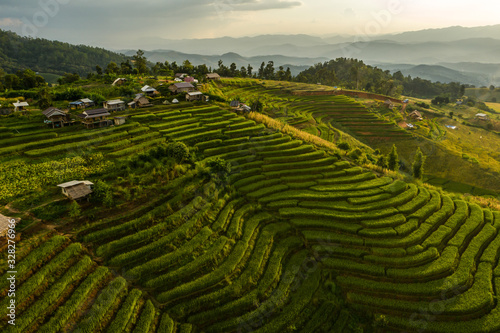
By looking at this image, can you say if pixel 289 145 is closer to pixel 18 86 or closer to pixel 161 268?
pixel 161 268

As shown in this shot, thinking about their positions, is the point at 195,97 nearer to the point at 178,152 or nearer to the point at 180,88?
the point at 180,88

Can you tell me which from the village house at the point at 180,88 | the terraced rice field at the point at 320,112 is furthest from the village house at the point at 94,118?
the terraced rice field at the point at 320,112

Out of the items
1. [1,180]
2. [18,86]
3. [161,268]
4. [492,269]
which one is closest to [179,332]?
[161,268]

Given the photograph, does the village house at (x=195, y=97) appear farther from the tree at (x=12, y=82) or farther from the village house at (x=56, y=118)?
the tree at (x=12, y=82)

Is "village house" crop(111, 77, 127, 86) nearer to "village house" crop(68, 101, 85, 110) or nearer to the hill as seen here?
"village house" crop(68, 101, 85, 110)

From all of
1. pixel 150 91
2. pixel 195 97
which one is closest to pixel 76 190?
pixel 195 97

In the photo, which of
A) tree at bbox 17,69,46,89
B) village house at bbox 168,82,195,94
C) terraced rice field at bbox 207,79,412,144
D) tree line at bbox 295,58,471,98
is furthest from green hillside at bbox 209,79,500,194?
tree line at bbox 295,58,471,98
